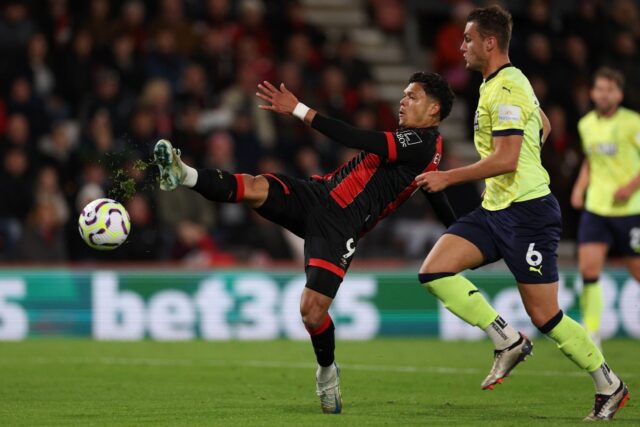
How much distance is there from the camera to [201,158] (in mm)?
15516

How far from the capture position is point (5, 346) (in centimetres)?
1304

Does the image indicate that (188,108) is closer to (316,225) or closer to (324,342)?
(316,225)


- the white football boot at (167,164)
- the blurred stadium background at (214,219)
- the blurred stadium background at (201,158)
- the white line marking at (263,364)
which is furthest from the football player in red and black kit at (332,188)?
the blurred stadium background at (201,158)

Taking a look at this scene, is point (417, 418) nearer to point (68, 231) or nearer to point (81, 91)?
point (68, 231)

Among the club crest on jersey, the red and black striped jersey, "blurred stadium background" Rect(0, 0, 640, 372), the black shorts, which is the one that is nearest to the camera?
the black shorts

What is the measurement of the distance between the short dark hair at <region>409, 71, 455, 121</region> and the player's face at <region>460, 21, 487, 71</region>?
53 cm

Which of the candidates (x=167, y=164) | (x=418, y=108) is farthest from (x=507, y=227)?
(x=167, y=164)

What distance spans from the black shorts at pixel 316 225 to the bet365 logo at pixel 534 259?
1183mm

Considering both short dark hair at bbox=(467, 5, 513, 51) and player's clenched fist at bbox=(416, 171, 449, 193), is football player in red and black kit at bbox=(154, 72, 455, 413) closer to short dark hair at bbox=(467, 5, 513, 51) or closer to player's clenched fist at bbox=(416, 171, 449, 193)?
player's clenched fist at bbox=(416, 171, 449, 193)

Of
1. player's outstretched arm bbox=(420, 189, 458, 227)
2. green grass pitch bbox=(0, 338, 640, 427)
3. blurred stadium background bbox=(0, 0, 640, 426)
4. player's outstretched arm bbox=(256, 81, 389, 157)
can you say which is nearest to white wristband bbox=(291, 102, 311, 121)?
player's outstretched arm bbox=(256, 81, 389, 157)

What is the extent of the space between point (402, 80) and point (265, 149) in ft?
14.8

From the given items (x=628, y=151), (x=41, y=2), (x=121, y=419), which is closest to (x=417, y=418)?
(x=121, y=419)

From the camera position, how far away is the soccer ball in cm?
782

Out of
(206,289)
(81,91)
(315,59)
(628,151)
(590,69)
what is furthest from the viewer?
(590,69)
